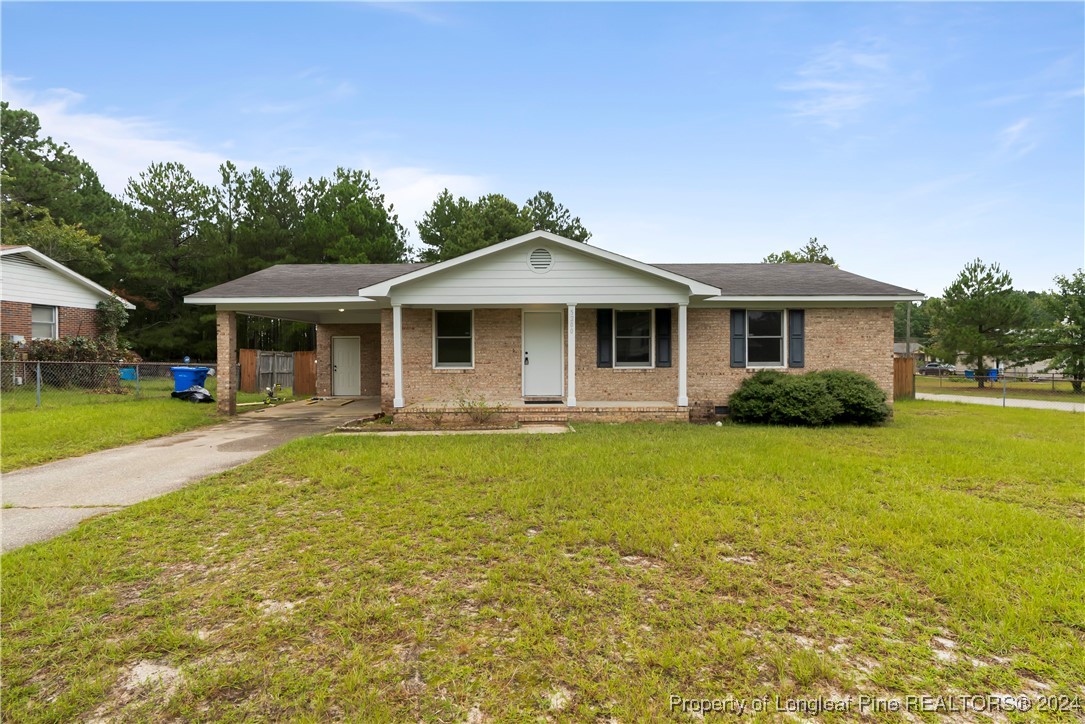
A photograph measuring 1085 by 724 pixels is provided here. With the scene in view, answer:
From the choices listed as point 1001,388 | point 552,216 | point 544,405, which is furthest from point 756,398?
point 552,216

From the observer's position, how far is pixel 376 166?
34.6 m

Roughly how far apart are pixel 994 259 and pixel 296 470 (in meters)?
33.5

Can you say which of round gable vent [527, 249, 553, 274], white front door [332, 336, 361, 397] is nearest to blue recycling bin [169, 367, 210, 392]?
white front door [332, 336, 361, 397]

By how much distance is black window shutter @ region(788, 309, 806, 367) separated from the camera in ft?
41.2

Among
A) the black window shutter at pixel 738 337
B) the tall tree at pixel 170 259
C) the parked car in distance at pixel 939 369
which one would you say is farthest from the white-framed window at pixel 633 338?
the parked car in distance at pixel 939 369

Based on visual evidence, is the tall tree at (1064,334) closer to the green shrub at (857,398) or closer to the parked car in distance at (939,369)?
the green shrub at (857,398)

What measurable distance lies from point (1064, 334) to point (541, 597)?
102 ft

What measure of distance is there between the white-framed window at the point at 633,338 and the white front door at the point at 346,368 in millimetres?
8863

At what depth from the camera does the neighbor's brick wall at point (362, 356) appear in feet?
53.2

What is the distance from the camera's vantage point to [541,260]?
11320 mm

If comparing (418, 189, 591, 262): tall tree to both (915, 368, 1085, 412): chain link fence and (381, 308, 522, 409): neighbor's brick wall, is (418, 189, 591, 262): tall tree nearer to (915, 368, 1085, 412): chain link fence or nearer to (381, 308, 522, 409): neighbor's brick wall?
(381, 308, 522, 409): neighbor's brick wall

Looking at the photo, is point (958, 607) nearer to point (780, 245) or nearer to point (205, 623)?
point (205, 623)

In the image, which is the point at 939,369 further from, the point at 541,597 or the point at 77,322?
the point at 77,322

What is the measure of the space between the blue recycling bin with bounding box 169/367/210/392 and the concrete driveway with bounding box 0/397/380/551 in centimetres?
494
